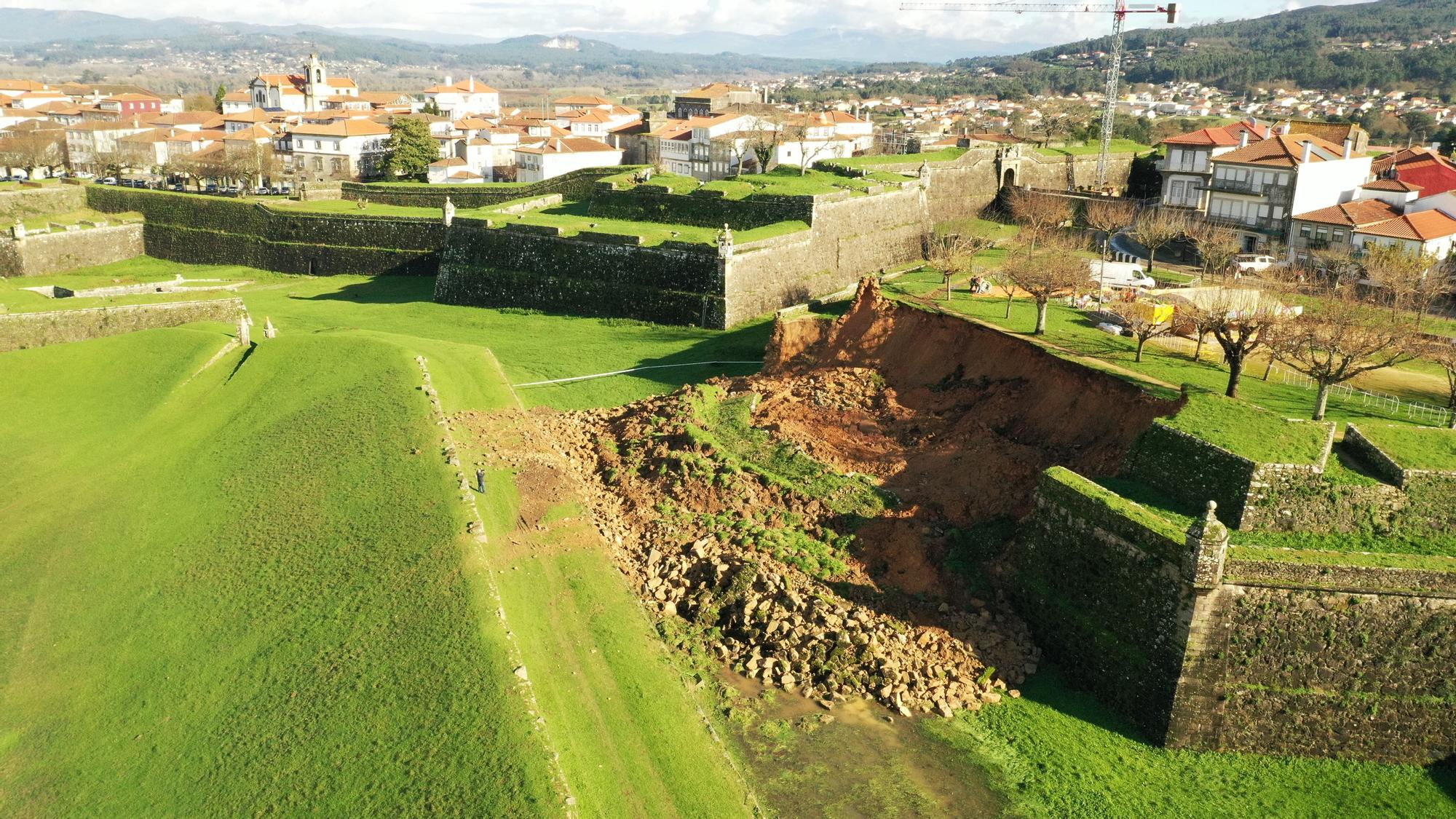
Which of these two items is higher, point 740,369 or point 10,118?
point 10,118

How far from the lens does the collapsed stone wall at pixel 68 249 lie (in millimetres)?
61969

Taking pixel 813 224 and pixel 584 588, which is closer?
pixel 584 588

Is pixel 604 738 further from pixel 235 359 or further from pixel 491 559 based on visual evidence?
pixel 235 359

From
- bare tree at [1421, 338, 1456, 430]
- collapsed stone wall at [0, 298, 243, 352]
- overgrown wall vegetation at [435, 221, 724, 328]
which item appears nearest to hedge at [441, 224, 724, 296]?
overgrown wall vegetation at [435, 221, 724, 328]

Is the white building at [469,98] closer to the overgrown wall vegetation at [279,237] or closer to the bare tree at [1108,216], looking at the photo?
the overgrown wall vegetation at [279,237]

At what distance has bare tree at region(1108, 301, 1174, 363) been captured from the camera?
98.1 ft

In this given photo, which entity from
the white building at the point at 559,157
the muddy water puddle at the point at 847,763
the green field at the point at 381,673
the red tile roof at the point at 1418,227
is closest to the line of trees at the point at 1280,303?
the red tile roof at the point at 1418,227

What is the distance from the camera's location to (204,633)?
21641 mm

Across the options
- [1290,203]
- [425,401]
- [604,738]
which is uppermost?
[1290,203]

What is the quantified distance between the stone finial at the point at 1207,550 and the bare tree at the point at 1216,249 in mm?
25151

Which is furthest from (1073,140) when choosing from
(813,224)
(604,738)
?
(604,738)

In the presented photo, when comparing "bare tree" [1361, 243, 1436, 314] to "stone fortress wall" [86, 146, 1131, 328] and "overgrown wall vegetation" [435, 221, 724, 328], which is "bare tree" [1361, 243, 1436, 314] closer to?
"stone fortress wall" [86, 146, 1131, 328]

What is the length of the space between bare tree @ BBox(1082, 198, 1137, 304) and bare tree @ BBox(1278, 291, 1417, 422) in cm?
2034

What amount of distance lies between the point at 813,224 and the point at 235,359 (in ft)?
88.3
